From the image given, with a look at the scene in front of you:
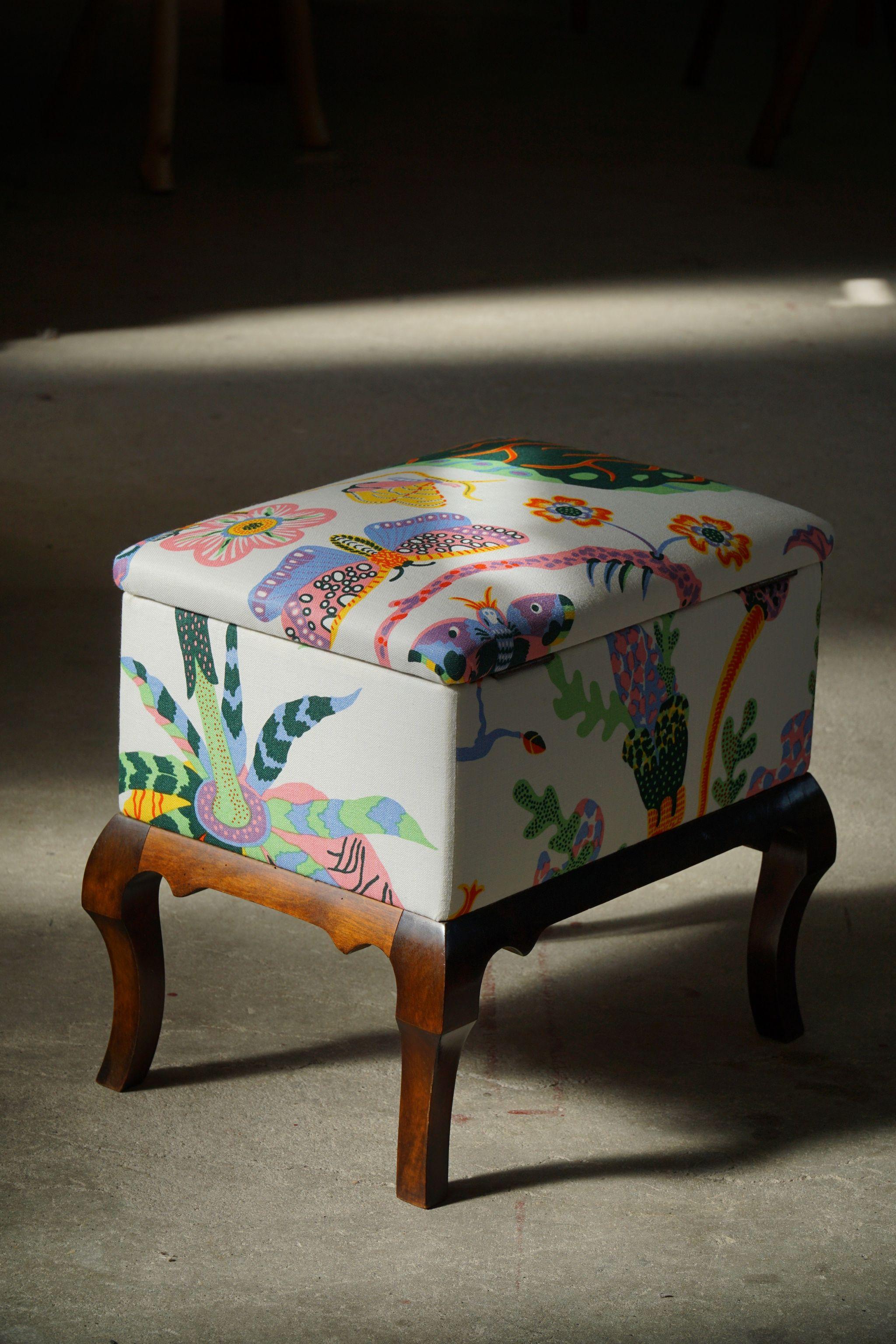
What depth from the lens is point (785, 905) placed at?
1235 mm

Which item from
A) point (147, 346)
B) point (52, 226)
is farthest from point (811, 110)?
point (147, 346)

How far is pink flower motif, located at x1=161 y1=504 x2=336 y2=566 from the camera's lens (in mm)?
1054

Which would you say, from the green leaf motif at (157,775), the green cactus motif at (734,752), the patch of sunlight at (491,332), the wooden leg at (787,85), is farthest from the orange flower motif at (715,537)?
the wooden leg at (787,85)

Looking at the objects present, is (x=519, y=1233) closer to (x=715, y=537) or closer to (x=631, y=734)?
(x=631, y=734)

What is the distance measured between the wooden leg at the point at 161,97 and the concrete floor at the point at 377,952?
0.09 m

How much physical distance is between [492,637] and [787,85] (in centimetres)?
361

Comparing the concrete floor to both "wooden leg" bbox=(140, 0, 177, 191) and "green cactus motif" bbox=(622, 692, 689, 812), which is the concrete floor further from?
"green cactus motif" bbox=(622, 692, 689, 812)

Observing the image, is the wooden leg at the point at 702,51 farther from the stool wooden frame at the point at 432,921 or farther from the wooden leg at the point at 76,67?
the stool wooden frame at the point at 432,921

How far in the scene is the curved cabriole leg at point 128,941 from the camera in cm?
113

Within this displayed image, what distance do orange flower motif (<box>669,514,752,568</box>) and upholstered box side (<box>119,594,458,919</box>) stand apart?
0.72 feet

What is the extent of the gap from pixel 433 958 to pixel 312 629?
0.64 feet

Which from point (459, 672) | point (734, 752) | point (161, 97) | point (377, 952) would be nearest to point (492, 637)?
point (459, 672)

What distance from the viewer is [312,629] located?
994 mm

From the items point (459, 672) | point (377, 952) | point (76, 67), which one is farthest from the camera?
point (76, 67)
